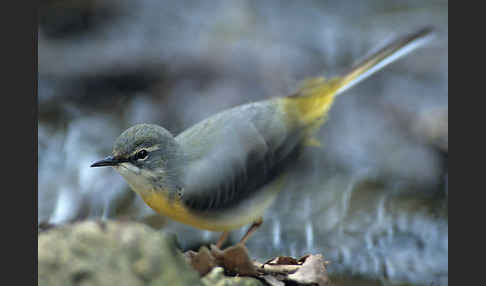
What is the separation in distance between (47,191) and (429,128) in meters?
3.16

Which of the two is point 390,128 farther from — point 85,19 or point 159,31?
point 85,19

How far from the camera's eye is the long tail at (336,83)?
2.78m

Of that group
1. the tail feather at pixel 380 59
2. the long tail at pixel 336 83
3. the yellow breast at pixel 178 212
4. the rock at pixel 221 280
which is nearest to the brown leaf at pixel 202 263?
the rock at pixel 221 280

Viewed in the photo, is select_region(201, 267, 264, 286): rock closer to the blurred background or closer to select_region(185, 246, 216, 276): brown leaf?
select_region(185, 246, 216, 276): brown leaf

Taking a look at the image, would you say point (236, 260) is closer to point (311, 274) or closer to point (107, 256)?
point (311, 274)

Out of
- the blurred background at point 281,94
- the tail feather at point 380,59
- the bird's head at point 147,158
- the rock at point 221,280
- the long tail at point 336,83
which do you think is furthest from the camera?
the blurred background at point 281,94

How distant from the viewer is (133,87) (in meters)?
4.86

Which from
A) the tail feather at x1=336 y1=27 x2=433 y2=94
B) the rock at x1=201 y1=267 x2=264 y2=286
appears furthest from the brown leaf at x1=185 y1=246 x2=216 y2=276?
the tail feather at x1=336 y1=27 x2=433 y2=94

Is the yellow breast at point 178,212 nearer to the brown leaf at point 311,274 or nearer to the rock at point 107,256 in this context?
the brown leaf at point 311,274

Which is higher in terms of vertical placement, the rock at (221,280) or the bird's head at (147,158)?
the bird's head at (147,158)

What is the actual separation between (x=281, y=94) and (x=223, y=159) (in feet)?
7.19

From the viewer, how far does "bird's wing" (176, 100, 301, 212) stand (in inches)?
84.0

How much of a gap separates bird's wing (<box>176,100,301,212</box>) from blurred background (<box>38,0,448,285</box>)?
51.7 inches

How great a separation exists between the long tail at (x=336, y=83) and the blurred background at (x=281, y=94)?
1219 mm
